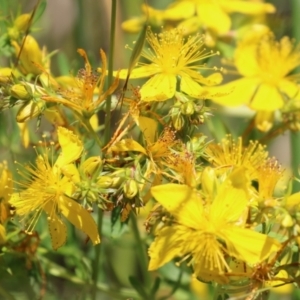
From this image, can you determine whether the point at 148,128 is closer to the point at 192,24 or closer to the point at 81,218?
the point at 81,218

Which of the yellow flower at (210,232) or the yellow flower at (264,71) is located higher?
the yellow flower at (264,71)

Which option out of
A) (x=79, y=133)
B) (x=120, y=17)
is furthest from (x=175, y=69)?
(x=120, y=17)

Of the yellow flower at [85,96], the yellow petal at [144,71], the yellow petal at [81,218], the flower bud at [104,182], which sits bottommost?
the yellow petal at [81,218]

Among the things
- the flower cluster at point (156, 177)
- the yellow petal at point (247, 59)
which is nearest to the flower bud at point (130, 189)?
the flower cluster at point (156, 177)

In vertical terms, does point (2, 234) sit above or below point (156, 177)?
below

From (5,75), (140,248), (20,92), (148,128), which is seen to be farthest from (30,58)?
(140,248)

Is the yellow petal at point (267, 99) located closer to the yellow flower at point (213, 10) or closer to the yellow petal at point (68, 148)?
the yellow flower at point (213, 10)
